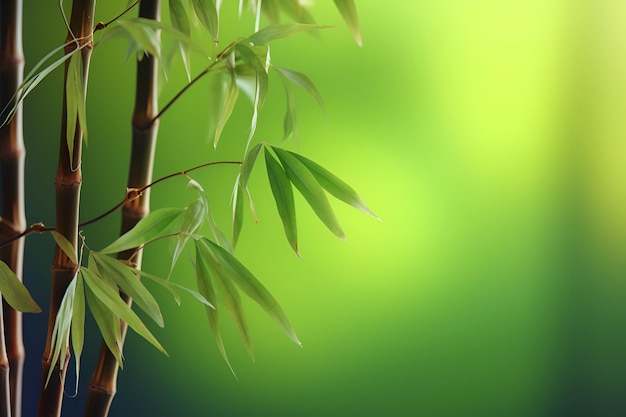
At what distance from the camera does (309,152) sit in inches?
61.1

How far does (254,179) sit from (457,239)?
1.82 feet

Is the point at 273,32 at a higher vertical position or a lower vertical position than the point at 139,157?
higher

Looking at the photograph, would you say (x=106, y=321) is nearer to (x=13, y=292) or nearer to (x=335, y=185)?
(x=13, y=292)

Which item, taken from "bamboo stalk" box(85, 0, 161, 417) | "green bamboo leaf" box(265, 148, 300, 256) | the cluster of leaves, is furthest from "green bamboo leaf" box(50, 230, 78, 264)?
"green bamboo leaf" box(265, 148, 300, 256)

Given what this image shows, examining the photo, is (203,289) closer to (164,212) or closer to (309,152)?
(164,212)

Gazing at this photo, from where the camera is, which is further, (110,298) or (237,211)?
(237,211)

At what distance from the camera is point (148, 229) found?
2.67 ft

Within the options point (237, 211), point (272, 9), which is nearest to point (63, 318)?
point (237, 211)

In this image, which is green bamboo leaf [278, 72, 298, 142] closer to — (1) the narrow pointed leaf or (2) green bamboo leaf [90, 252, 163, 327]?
(1) the narrow pointed leaf

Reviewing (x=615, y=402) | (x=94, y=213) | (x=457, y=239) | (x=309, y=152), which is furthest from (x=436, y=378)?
(x=94, y=213)

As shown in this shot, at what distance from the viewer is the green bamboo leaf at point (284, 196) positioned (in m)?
0.81

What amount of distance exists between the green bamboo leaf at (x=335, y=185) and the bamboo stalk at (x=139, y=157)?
20 cm

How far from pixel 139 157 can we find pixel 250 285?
0.78 feet

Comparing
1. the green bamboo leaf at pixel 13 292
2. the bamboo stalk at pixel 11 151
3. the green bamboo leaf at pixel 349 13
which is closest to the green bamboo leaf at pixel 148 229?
the green bamboo leaf at pixel 13 292
